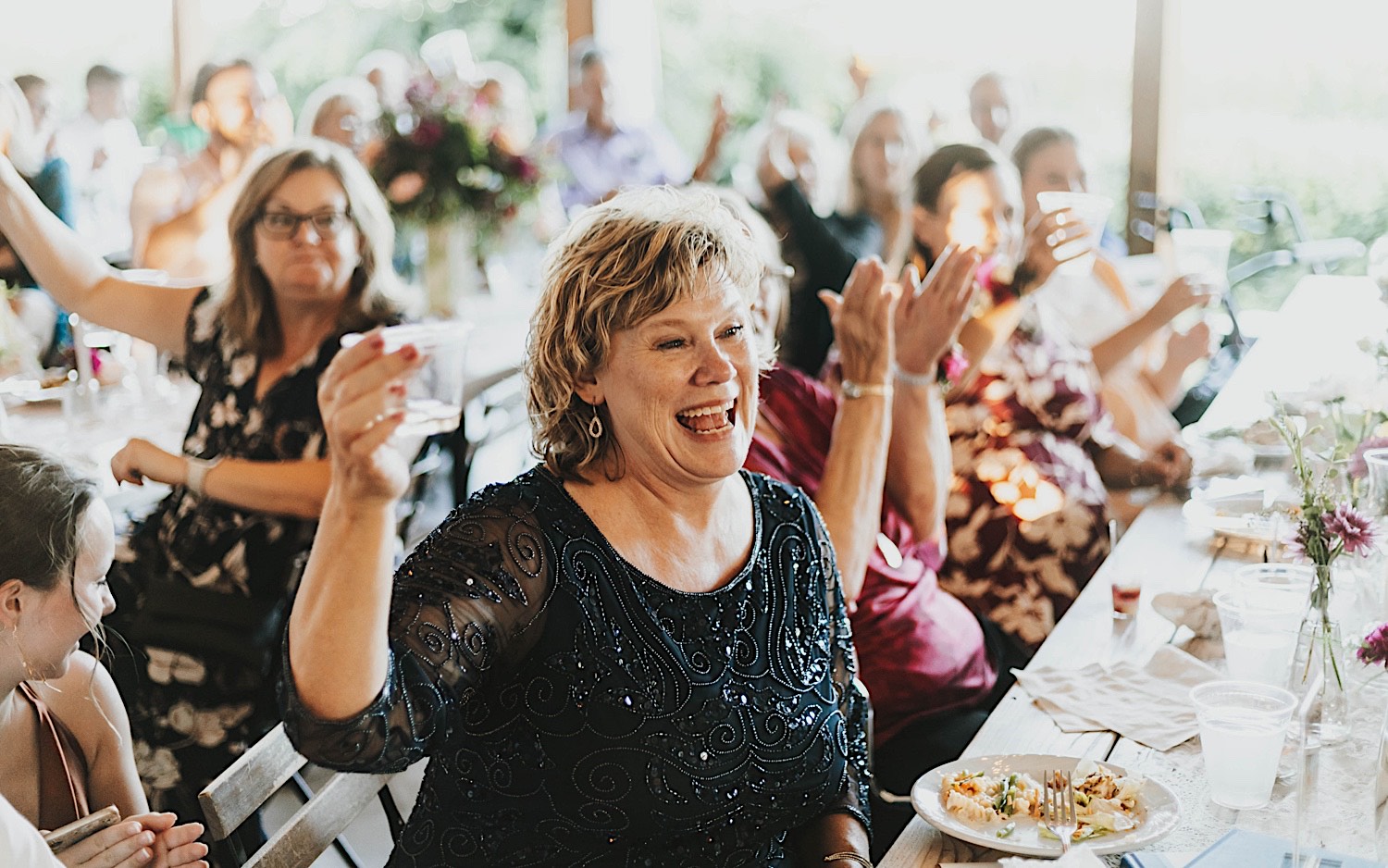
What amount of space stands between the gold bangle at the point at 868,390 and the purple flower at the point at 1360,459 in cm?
65

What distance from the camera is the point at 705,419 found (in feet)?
5.22

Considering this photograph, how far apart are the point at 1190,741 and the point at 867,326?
0.79m

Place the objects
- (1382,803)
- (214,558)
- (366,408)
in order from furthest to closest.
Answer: (214,558) → (1382,803) → (366,408)

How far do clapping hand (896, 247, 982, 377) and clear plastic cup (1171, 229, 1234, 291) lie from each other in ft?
3.26

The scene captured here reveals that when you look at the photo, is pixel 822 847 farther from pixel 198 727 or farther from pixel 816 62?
pixel 816 62

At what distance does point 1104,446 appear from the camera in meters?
3.11

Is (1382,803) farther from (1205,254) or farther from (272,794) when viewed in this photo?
(1205,254)

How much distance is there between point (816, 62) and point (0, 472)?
681 cm

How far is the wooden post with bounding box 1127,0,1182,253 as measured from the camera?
5965 mm

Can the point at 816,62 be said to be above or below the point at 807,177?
above

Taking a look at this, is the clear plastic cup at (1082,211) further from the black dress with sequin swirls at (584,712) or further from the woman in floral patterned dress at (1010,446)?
the black dress with sequin swirls at (584,712)

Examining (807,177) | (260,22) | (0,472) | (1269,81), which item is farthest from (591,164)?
(0,472)

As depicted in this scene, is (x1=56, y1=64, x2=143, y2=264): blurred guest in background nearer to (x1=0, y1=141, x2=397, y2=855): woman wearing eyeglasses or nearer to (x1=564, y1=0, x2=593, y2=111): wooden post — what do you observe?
(x1=564, y1=0, x2=593, y2=111): wooden post

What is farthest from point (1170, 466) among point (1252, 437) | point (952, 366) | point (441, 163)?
point (441, 163)
